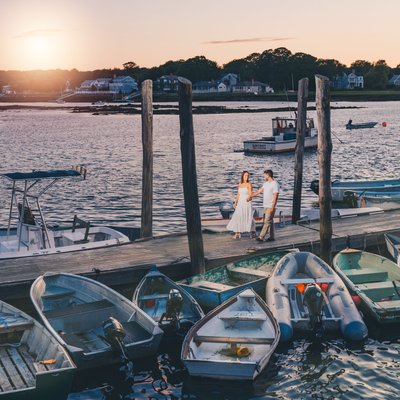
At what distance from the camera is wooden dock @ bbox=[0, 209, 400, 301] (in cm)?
1520

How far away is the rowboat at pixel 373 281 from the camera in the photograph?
13891 millimetres

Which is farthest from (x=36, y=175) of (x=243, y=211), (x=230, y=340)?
(x=230, y=340)

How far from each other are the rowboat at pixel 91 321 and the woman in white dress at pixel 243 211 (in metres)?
5.09

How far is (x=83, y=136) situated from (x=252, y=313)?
82092 mm

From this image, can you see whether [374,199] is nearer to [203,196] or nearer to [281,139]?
[203,196]

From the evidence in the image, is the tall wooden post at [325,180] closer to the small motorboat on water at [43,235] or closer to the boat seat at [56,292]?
the small motorboat on water at [43,235]

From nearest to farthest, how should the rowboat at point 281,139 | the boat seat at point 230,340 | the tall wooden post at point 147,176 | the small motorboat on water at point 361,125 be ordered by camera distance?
the boat seat at point 230,340
the tall wooden post at point 147,176
the rowboat at point 281,139
the small motorboat on water at point 361,125

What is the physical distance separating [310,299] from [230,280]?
2796mm

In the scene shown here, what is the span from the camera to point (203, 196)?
3731 cm

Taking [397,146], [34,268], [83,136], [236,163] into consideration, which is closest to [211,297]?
[34,268]

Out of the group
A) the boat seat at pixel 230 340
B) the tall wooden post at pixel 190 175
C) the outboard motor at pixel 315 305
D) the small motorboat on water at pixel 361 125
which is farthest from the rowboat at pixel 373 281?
the small motorboat on water at pixel 361 125

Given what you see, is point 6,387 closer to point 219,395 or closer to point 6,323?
point 6,323

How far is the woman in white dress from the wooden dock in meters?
0.31

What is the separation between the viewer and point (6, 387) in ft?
34.0
